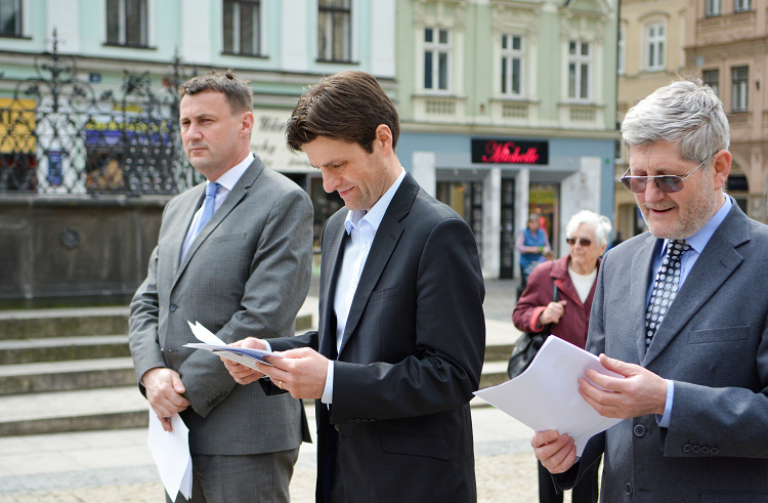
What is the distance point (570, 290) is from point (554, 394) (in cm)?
336

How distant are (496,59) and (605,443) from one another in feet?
80.5

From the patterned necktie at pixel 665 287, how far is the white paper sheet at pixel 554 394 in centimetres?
27

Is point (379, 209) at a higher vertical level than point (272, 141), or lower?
lower

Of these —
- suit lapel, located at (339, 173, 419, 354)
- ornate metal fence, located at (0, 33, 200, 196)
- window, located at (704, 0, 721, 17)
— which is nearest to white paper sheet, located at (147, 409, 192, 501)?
suit lapel, located at (339, 173, 419, 354)

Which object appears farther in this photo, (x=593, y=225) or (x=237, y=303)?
(x=593, y=225)

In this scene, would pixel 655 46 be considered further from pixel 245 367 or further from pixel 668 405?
pixel 668 405

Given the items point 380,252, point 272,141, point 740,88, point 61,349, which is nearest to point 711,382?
point 380,252

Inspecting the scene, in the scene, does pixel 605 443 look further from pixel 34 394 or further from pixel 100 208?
pixel 100 208

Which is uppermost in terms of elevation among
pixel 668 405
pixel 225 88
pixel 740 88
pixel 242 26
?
pixel 740 88

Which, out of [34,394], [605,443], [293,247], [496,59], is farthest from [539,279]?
[496,59]

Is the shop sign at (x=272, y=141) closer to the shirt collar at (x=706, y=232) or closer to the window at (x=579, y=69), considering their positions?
the window at (x=579, y=69)

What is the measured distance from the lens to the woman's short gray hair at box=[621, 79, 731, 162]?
231 cm

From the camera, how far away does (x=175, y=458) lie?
3.30 meters

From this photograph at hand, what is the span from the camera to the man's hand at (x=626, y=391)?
2.09 metres
